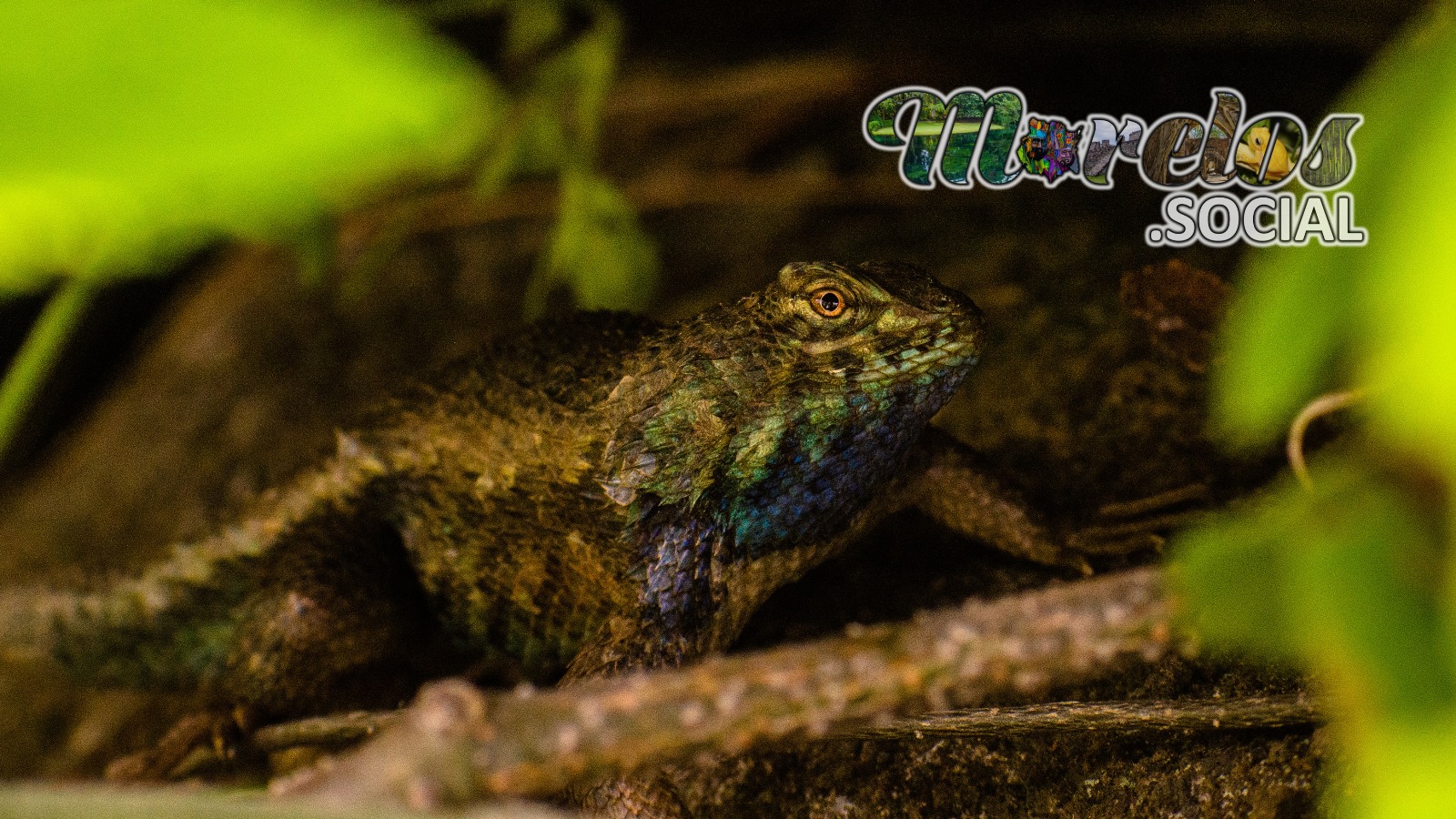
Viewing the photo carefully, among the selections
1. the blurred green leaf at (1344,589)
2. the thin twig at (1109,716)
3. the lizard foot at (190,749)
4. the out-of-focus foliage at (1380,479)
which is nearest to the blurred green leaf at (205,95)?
the out-of-focus foliage at (1380,479)

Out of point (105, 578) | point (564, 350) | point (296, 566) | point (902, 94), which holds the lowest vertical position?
point (105, 578)

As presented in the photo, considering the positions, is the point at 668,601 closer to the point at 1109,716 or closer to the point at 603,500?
the point at 603,500

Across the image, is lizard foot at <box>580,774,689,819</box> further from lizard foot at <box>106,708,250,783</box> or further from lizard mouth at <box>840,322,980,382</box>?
lizard foot at <box>106,708,250,783</box>

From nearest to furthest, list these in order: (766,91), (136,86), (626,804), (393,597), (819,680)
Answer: (136,86) → (819,680) → (626,804) → (393,597) → (766,91)

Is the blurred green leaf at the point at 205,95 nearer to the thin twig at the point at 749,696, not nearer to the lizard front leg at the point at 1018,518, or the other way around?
the thin twig at the point at 749,696

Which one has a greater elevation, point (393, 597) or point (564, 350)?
point (564, 350)

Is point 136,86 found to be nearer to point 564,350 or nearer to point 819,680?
point 819,680

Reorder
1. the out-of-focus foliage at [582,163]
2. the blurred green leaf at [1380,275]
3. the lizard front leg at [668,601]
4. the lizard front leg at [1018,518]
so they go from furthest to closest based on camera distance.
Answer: the out-of-focus foliage at [582,163] < the lizard front leg at [1018,518] < the lizard front leg at [668,601] < the blurred green leaf at [1380,275]

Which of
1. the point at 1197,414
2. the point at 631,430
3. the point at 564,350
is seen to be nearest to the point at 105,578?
the point at 564,350
